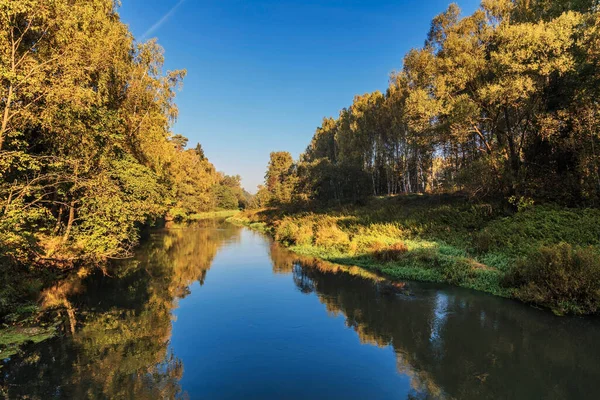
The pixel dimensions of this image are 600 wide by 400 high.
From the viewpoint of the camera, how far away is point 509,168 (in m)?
22.2

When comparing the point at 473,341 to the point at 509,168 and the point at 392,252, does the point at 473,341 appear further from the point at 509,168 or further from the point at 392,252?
the point at 509,168

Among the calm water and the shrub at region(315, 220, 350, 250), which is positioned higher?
the shrub at region(315, 220, 350, 250)

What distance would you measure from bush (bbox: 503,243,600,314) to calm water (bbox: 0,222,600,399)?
577 mm

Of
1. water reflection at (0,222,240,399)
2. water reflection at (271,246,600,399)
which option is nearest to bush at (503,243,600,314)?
water reflection at (271,246,600,399)

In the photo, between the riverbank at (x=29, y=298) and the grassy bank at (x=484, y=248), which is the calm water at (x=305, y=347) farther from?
the grassy bank at (x=484, y=248)

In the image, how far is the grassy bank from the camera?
36.0 feet

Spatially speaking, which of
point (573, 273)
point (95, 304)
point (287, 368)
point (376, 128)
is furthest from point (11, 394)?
point (376, 128)

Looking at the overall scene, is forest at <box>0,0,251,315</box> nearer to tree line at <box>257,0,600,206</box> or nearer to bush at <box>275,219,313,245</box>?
bush at <box>275,219,313,245</box>

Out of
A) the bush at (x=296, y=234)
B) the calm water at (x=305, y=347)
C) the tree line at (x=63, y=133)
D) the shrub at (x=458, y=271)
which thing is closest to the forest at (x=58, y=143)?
the tree line at (x=63, y=133)

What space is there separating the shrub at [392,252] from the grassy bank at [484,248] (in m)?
0.05

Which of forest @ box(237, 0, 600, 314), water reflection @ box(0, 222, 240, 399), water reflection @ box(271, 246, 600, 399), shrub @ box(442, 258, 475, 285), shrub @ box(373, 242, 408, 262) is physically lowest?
water reflection @ box(271, 246, 600, 399)

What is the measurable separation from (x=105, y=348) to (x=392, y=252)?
14.4 meters

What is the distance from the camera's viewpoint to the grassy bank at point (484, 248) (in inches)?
432

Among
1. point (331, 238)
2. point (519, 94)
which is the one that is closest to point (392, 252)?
point (331, 238)
